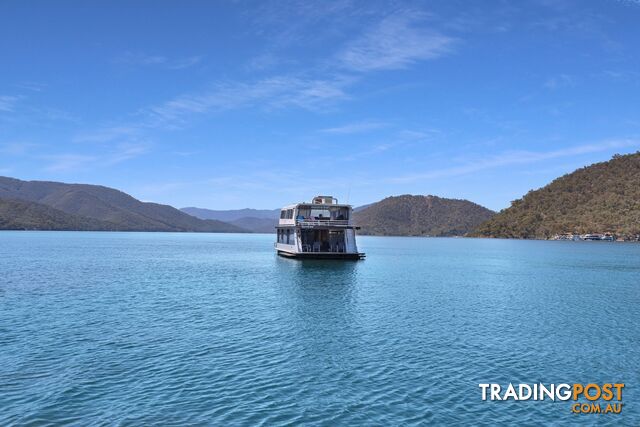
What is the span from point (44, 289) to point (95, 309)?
515 inches

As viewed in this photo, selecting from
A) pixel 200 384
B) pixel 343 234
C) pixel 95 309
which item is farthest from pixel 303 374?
pixel 343 234

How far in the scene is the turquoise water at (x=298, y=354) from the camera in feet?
48.6

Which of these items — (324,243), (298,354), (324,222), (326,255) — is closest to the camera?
(298,354)

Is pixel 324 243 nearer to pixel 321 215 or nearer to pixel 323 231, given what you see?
pixel 323 231

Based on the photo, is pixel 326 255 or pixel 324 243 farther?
pixel 324 243

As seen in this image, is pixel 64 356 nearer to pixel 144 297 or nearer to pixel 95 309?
pixel 95 309

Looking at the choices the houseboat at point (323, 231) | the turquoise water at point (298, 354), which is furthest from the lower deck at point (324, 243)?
the turquoise water at point (298, 354)

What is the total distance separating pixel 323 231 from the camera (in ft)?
247

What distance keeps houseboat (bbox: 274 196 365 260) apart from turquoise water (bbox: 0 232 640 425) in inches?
1042

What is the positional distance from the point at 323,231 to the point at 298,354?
53.9 meters

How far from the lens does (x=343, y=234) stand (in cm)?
7338

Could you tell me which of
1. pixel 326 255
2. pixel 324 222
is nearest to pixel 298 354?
pixel 324 222

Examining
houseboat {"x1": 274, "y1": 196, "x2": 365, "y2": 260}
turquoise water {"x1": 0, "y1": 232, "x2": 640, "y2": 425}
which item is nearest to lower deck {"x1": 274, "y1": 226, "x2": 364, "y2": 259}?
houseboat {"x1": 274, "y1": 196, "x2": 365, "y2": 260}

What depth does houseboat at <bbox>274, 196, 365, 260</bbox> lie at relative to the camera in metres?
70.1
